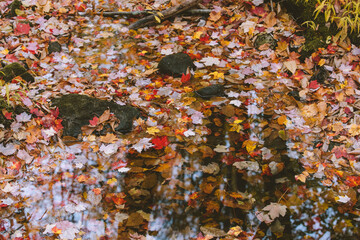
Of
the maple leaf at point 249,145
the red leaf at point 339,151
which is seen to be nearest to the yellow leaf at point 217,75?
the maple leaf at point 249,145

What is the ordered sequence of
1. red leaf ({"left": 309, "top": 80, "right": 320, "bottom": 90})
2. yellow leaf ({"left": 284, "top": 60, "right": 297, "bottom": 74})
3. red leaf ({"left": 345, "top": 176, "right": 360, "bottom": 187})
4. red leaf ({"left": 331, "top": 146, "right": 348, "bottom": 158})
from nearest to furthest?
red leaf ({"left": 345, "top": 176, "right": 360, "bottom": 187}) → red leaf ({"left": 331, "top": 146, "right": 348, "bottom": 158}) → red leaf ({"left": 309, "top": 80, "right": 320, "bottom": 90}) → yellow leaf ({"left": 284, "top": 60, "right": 297, "bottom": 74})

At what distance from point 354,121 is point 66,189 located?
3.22 meters

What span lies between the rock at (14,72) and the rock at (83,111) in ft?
2.49

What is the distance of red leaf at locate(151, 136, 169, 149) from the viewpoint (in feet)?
10.8

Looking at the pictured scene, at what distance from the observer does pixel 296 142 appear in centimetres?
327

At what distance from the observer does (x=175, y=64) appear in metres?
4.27

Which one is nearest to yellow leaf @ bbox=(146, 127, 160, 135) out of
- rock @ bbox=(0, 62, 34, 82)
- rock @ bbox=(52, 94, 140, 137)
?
rock @ bbox=(52, 94, 140, 137)

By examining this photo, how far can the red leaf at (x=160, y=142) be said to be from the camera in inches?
130

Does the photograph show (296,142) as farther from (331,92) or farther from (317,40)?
(317,40)

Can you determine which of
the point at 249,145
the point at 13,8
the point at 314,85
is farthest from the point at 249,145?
the point at 13,8

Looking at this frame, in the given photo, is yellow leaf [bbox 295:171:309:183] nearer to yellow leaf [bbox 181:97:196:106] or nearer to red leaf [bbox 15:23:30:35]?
yellow leaf [bbox 181:97:196:106]

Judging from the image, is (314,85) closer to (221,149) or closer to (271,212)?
Result: (221,149)

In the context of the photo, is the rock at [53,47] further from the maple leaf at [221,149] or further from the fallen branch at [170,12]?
the maple leaf at [221,149]

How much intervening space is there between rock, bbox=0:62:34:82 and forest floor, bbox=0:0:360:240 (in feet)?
0.37
